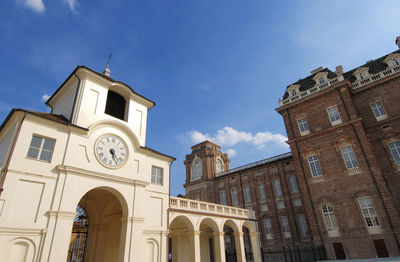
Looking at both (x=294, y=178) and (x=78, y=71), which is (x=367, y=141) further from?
(x=78, y=71)

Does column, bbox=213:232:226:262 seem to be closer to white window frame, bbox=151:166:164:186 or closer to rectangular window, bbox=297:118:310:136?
white window frame, bbox=151:166:164:186

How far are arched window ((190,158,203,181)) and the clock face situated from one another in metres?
26.5

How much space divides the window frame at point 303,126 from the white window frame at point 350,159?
422cm

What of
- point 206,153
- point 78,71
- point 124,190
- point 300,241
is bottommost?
point 300,241

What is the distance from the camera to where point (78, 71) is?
15250 mm

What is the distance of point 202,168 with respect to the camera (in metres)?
40.6

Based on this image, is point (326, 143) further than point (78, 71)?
Yes

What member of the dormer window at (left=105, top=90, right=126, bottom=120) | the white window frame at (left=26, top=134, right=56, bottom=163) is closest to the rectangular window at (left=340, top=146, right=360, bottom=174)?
the dormer window at (left=105, top=90, right=126, bottom=120)

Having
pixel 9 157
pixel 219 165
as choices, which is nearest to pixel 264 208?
pixel 219 165

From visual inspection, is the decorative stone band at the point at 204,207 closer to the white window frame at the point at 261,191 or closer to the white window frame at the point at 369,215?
the white window frame at the point at 261,191

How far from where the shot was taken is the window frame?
27250 millimetres

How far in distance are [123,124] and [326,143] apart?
70.0ft

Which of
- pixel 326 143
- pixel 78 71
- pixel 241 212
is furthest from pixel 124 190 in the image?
pixel 326 143

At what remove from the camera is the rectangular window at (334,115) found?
83.0 ft
